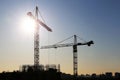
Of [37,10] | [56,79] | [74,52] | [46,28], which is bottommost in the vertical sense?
[56,79]

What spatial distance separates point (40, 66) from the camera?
117938mm

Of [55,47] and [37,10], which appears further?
[55,47]

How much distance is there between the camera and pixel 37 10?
408 ft

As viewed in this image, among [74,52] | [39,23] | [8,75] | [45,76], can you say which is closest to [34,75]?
[45,76]

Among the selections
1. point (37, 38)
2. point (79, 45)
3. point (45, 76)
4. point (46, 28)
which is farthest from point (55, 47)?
point (45, 76)

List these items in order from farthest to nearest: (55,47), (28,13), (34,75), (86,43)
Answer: (55,47) → (86,43) → (28,13) → (34,75)

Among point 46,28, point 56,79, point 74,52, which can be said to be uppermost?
point 46,28

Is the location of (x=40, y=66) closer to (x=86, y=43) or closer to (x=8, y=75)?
(x=8, y=75)

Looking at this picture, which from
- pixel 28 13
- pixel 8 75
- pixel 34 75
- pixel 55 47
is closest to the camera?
pixel 34 75

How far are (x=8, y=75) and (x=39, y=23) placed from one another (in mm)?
32882

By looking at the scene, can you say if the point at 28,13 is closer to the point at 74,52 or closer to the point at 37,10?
the point at 37,10

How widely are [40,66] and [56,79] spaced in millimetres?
11517

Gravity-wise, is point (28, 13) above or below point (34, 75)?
above

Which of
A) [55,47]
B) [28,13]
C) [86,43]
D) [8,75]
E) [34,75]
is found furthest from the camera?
[55,47]
